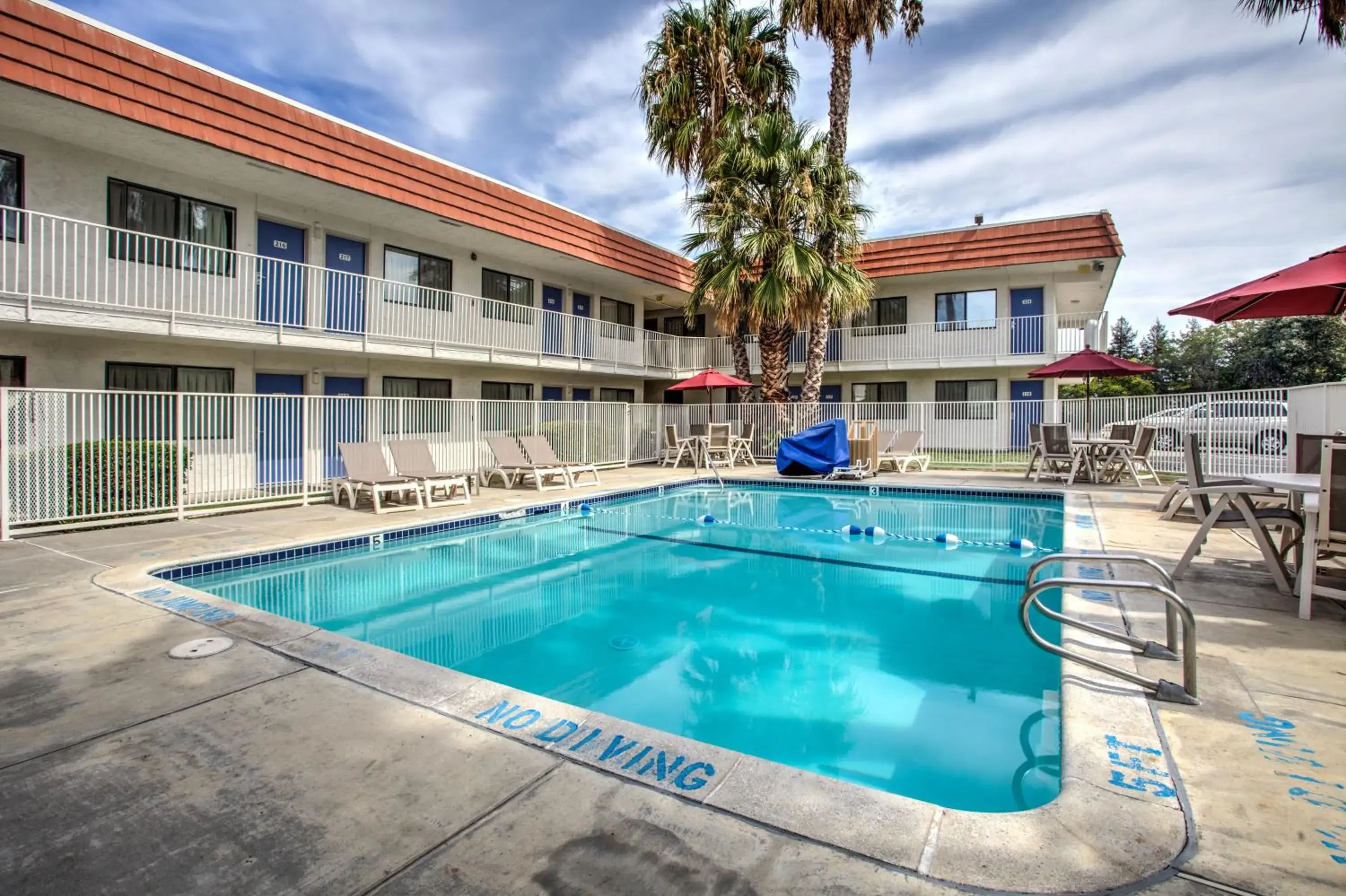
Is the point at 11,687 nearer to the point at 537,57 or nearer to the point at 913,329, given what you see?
the point at 537,57

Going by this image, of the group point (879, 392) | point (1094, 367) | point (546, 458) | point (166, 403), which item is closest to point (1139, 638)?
point (1094, 367)

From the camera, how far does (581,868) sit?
72.4 inches

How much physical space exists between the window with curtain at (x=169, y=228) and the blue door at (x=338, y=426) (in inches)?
111

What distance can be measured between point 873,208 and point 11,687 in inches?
703

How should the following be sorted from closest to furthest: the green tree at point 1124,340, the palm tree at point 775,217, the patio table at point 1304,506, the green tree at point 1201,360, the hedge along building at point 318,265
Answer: the patio table at point 1304,506 → the hedge along building at point 318,265 → the palm tree at point 775,217 → the green tree at point 1201,360 → the green tree at point 1124,340

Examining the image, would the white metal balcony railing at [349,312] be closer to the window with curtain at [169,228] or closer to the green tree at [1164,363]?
the window with curtain at [169,228]

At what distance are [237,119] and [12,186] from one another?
128 inches

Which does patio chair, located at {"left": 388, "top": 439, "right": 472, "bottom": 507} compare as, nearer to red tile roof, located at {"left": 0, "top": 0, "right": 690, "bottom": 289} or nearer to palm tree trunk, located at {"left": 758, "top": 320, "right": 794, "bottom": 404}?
red tile roof, located at {"left": 0, "top": 0, "right": 690, "bottom": 289}

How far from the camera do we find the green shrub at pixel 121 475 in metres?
7.96

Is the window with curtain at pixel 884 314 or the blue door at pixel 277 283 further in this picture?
the window with curtain at pixel 884 314

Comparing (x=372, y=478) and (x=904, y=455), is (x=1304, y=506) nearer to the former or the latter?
(x=372, y=478)

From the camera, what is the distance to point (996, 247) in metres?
18.4

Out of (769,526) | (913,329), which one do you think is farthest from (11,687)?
(913,329)

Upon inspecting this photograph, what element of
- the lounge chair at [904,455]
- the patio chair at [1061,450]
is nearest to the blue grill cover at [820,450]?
the lounge chair at [904,455]
